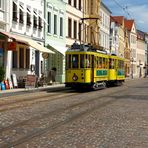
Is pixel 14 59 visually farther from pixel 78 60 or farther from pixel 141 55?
pixel 141 55

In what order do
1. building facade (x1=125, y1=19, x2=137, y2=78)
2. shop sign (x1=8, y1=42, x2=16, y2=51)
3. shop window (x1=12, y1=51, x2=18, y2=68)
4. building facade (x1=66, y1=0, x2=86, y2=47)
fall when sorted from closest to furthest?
shop sign (x1=8, y1=42, x2=16, y2=51), shop window (x1=12, y1=51, x2=18, y2=68), building facade (x1=66, y1=0, x2=86, y2=47), building facade (x1=125, y1=19, x2=137, y2=78)

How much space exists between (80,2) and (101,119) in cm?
4593

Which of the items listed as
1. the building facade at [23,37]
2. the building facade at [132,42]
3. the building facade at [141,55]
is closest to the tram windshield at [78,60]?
the building facade at [23,37]

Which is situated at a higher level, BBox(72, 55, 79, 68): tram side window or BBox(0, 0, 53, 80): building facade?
BBox(0, 0, 53, 80): building facade

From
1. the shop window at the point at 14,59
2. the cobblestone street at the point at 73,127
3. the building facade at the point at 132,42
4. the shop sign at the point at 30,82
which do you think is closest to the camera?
the cobblestone street at the point at 73,127

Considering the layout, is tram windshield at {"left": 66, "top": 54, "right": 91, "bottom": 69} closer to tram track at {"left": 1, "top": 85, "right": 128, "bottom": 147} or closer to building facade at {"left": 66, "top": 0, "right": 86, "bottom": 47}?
tram track at {"left": 1, "top": 85, "right": 128, "bottom": 147}

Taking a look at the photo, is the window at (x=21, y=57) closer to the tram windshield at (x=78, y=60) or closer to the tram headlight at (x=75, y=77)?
the tram windshield at (x=78, y=60)

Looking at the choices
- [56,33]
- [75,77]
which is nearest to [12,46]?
[75,77]

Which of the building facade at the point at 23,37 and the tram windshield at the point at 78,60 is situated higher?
the building facade at the point at 23,37

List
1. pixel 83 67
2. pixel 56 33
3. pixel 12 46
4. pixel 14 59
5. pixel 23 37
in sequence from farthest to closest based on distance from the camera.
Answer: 1. pixel 56 33
2. pixel 23 37
3. pixel 14 59
4. pixel 12 46
5. pixel 83 67

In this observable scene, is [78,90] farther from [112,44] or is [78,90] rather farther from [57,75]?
[112,44]

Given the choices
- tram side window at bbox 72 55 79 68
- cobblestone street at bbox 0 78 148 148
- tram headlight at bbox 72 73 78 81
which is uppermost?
tram side window at bbox 72 55 79 68

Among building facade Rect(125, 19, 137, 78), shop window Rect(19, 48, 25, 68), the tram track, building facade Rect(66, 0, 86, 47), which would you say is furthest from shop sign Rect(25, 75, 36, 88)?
building facade Rect(125, 19, 137, 78)

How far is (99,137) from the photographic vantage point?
12203 mm
